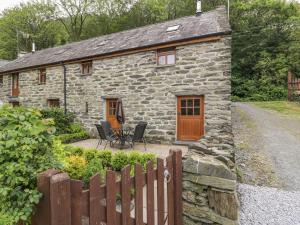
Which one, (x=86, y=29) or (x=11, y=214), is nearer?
(x=11, y=214)

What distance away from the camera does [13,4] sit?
33312 mm

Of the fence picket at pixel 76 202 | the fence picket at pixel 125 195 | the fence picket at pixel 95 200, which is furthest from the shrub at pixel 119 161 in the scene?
the fence picket at pixel 76 202

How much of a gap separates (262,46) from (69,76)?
2067cm

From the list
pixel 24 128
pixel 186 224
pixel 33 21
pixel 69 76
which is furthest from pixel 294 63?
pixel 33 21

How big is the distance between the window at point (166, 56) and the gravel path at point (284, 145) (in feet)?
15.5

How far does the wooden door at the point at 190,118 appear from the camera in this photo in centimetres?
923

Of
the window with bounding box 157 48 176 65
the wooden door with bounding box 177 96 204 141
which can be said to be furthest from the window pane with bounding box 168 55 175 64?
the wooden door with bounding box 177 96 204 141

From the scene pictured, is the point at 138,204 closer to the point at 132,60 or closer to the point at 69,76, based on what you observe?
the point at 132,60

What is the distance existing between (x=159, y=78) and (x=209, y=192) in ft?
26.0

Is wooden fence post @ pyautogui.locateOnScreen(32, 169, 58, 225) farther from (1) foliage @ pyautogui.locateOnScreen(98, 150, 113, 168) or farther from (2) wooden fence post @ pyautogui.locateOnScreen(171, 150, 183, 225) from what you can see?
(1) foliage @ pyautogui.locateOnScreen(98, 150, 113, 168)

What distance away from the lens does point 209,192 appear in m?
2.34

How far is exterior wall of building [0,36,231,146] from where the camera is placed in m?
8.63

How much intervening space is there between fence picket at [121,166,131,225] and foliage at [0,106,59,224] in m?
0.48

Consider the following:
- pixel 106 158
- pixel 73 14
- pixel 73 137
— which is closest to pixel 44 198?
pixel 106 158
